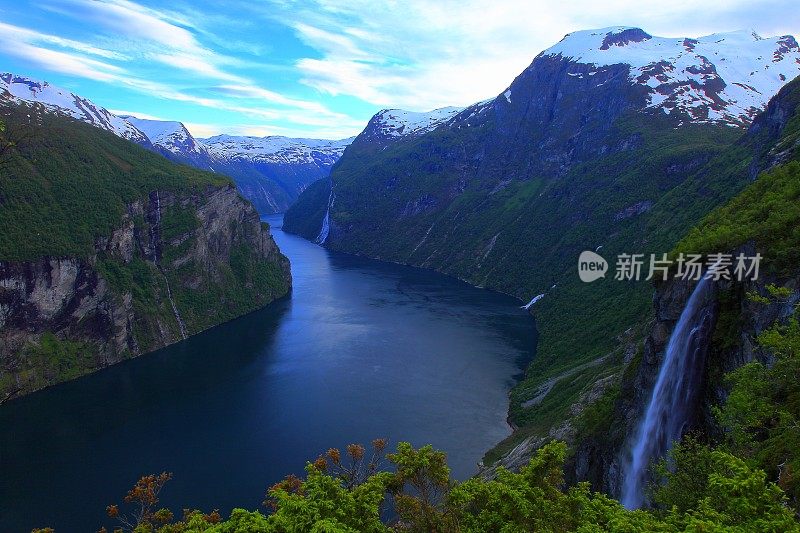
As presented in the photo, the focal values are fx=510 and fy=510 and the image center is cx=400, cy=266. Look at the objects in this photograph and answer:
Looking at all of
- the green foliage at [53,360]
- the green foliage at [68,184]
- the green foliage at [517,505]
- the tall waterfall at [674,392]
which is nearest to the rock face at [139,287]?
the green foliage at [53,360]

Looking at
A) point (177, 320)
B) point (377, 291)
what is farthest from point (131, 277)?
point (377, 291)

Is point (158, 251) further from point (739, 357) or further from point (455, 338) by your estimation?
point (739, 357)

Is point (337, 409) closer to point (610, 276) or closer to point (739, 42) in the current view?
point (610, 276)

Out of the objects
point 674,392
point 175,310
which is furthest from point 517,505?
point 175,310

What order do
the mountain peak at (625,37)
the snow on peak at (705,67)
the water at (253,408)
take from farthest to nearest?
the mountain peak at (625,37) → the snow on peak at (705,67) → the water at (253,408)

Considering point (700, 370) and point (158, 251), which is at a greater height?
point (700, 370)

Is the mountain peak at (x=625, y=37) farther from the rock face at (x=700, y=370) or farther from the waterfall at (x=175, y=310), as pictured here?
the rock face at (x=700, y=370)
